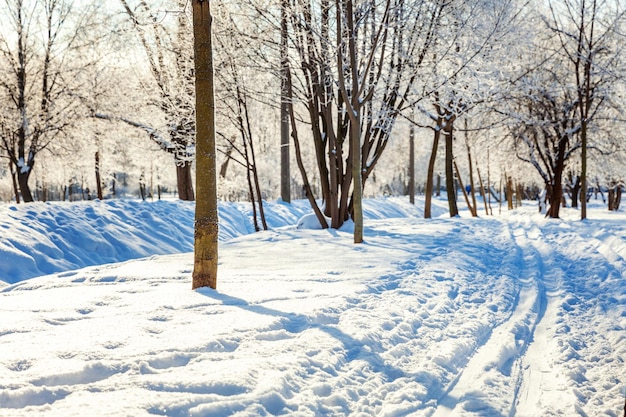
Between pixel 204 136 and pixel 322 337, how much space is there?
8.59 feet

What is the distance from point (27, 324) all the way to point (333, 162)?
8523 millimetres

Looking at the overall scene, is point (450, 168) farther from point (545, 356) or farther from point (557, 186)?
point (545, 356)

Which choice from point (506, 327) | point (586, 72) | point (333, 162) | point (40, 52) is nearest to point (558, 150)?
point (586, 72)

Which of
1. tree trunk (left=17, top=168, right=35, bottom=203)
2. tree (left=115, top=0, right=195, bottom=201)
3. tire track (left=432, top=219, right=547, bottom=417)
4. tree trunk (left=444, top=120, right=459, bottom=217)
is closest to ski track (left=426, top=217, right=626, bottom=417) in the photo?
tire track (left=432, top=219, right=547, bottom=417)

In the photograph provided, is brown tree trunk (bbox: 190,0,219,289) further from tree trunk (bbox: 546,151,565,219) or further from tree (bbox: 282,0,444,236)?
tree trunk (bbox: 546,151,565,219)

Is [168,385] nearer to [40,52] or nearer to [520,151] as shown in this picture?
[40,52]

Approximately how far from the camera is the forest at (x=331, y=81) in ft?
35.5

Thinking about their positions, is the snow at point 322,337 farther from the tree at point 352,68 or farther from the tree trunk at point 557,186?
the tree trunk at point 557,186

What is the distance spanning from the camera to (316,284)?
5.93m

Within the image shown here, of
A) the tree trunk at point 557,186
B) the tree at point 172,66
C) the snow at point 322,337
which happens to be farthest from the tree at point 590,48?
the tree at point 172,66

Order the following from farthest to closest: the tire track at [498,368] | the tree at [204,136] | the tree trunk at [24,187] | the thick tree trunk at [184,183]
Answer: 1. the thick tree trunk at [184,183]
2. the tree trunk at [24,187]
3. the tree at [204,136]
4. the tire track at [498,368]

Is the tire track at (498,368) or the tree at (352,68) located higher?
the tree at (352,68)

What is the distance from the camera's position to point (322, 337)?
4.05 meters

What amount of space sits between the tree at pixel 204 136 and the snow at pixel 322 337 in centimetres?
63
